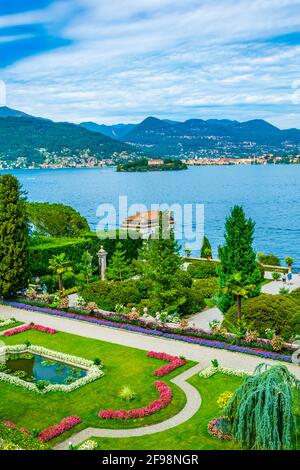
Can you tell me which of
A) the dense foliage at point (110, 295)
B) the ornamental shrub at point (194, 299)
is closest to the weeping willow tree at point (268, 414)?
the ornamental shrub at point (194, 299)

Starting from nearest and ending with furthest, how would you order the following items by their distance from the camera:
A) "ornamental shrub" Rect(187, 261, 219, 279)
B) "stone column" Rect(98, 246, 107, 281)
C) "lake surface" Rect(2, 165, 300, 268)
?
"stone column" Rect(98, 246, 107, 281) < "ornamental shrub" Rect(187, 261, 219, 279) < "lake surface" Rect(2, 165, 300, 268)

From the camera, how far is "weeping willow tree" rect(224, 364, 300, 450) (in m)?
13.7

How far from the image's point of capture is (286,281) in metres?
41.2

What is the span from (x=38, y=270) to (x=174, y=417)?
23.8 meters

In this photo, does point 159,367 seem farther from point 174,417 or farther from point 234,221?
point 234,221

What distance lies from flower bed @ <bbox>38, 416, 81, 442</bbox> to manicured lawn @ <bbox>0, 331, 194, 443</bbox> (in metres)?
0.21

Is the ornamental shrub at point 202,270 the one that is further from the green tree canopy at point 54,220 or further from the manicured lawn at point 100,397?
the manicured lawn at point 100,397

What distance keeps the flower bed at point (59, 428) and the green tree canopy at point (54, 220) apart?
3798 cm

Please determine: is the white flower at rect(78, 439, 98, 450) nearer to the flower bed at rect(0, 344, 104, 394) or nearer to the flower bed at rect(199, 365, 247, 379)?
the flower bed at rect(0, 344, 104, 394)

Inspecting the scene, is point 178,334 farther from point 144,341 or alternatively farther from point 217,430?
point 217,430

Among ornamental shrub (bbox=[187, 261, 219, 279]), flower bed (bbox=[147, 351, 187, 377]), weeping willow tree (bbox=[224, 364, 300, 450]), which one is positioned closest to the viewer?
weeping willow tree (bbox=[224, 364, 300, 450])

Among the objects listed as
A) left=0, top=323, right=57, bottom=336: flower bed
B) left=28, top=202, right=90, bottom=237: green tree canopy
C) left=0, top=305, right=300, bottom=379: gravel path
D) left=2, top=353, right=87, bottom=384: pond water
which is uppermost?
left=28, top=202, right=90, bottom=237: green tree canopy
